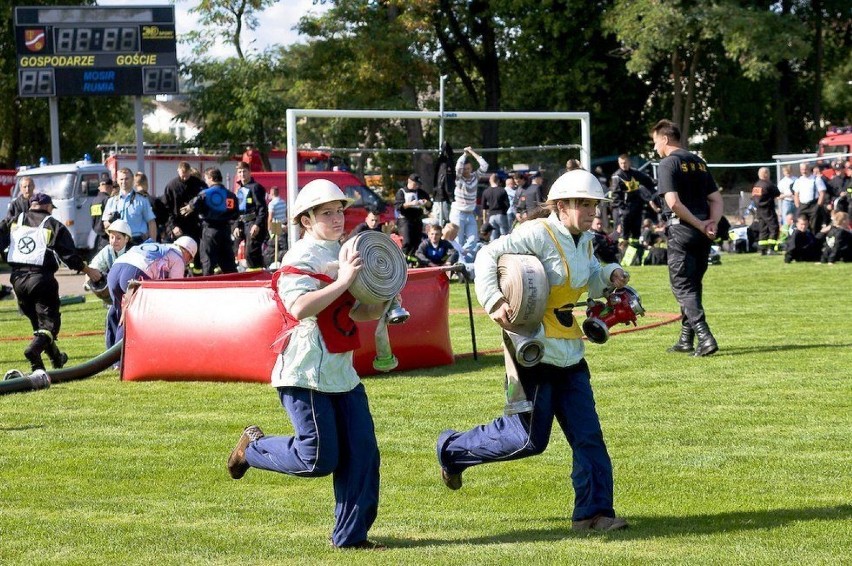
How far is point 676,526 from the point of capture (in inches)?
252

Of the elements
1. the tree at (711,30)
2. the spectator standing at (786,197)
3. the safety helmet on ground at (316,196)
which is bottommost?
the safety helmet on ground at (316,196)

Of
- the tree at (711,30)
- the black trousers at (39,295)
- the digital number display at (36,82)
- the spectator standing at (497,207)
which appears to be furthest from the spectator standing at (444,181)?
the tree at (711,30)

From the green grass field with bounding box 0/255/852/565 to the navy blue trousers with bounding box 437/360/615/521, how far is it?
0.22m

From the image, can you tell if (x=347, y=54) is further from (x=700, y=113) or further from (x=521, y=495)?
(x=521, y=495)

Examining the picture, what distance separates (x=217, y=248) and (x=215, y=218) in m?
0.45

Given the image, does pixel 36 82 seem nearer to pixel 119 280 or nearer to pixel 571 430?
pixel 119 280

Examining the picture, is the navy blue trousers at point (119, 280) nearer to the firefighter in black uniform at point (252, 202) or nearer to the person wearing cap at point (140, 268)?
the person wearing cap at point (140, 268)

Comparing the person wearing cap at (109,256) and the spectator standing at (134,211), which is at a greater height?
the spectator standing at (134,211)

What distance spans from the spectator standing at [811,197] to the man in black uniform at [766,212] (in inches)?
17.4

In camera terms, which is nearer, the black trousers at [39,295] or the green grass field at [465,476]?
the green grass field at [465,476]

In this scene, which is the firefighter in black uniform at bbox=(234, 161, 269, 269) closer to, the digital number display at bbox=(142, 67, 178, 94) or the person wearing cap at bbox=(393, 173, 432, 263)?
the person wearing cap at bbox=(393, 173, 432, 263)

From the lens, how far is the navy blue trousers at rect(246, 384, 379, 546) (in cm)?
602

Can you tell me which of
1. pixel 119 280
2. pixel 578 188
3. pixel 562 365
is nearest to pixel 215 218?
pixel 119 280

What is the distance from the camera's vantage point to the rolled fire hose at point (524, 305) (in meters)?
6.20
